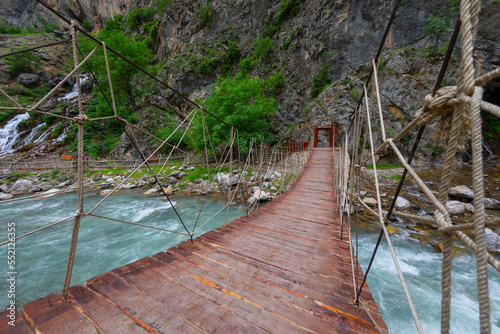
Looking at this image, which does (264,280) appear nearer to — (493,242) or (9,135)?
(493,242)

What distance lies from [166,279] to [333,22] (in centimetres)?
1695

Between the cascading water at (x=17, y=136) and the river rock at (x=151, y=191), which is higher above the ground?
the cascading water at (x=17, y=136)

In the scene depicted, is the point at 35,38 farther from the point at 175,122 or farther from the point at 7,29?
the point at 175,122

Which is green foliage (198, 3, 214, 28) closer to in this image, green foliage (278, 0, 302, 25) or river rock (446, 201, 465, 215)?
green foliage (278, 0, 302, 25)

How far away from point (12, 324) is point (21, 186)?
1378cm

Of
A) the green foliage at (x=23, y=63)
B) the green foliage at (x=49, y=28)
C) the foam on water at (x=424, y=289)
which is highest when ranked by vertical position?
the green foliage at (x=49, y=28)

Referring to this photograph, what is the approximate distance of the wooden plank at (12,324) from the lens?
934mm

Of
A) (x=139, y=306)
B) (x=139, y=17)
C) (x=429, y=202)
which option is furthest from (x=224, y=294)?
(x=139, y=17)

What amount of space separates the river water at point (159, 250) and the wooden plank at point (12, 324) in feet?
11.4

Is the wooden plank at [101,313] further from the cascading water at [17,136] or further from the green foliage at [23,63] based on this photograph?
the green foliage at [23,63]

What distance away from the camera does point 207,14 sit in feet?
60.4

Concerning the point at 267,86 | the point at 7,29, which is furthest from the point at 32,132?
the point at 7,29

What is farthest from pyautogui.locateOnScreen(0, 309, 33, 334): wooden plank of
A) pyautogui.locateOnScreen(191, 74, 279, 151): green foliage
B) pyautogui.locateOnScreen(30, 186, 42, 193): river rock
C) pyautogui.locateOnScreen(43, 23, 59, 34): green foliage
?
pyautogui.locateOnScreen(43, 23, 59, 34): green foliage

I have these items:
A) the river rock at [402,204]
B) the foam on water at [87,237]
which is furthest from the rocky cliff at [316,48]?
the foam on water at [87,237]
